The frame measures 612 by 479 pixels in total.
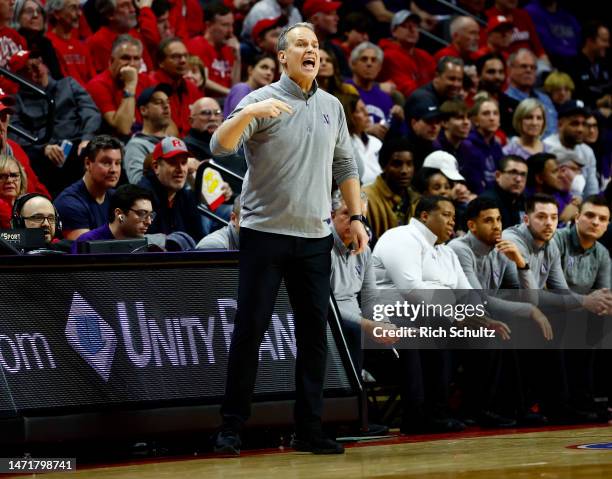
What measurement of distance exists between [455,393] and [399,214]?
1.63 metres

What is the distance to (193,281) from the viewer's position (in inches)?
230

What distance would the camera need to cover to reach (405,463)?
5.20m

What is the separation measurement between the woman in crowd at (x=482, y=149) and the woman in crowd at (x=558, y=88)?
2220 millimetres

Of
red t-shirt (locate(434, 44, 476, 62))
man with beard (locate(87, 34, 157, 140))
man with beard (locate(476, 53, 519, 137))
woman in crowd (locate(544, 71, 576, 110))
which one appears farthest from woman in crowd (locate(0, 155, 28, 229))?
woman in crowd (locate(544, 71, 576, 110))

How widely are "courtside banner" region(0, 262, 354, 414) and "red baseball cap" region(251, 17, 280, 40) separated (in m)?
6.29

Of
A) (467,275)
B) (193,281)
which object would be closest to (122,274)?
(193,281)

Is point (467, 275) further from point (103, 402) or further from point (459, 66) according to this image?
point (459, 66)

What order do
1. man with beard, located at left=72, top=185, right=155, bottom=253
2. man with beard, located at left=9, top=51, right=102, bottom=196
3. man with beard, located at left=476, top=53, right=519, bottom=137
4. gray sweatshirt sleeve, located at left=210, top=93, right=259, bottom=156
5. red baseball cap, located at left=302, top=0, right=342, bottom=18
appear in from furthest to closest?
man with beard, located at left=476, top=53, right=519, bottom=137
red baseball cap, located at left=302, top=0, right=342, bottom=18
man with beard, located at left=9, top=51, right=102, bottom=196
man with beard, located at left=72, top=185, right=155, bottom=253
gray sweatshirt sleeve, located at left=210, top=93, right=259, bottom=156

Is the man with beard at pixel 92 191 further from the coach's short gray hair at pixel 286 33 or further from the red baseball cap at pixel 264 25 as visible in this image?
the red baseball cap at pixel 264 25

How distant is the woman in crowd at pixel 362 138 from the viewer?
10.4 meters

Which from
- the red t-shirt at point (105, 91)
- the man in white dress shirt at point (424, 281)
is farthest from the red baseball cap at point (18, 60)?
the man in white dress shirt at point (424, 281)

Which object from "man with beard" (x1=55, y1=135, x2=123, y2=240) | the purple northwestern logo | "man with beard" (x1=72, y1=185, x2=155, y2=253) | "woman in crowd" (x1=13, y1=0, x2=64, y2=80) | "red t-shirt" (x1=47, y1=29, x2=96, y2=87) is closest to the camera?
the purple northwestern logo

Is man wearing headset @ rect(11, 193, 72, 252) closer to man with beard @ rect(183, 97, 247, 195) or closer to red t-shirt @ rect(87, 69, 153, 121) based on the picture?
man with beard @ rect(183, 97, 247, 195)

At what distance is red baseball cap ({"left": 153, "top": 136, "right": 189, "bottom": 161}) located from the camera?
827 cm
